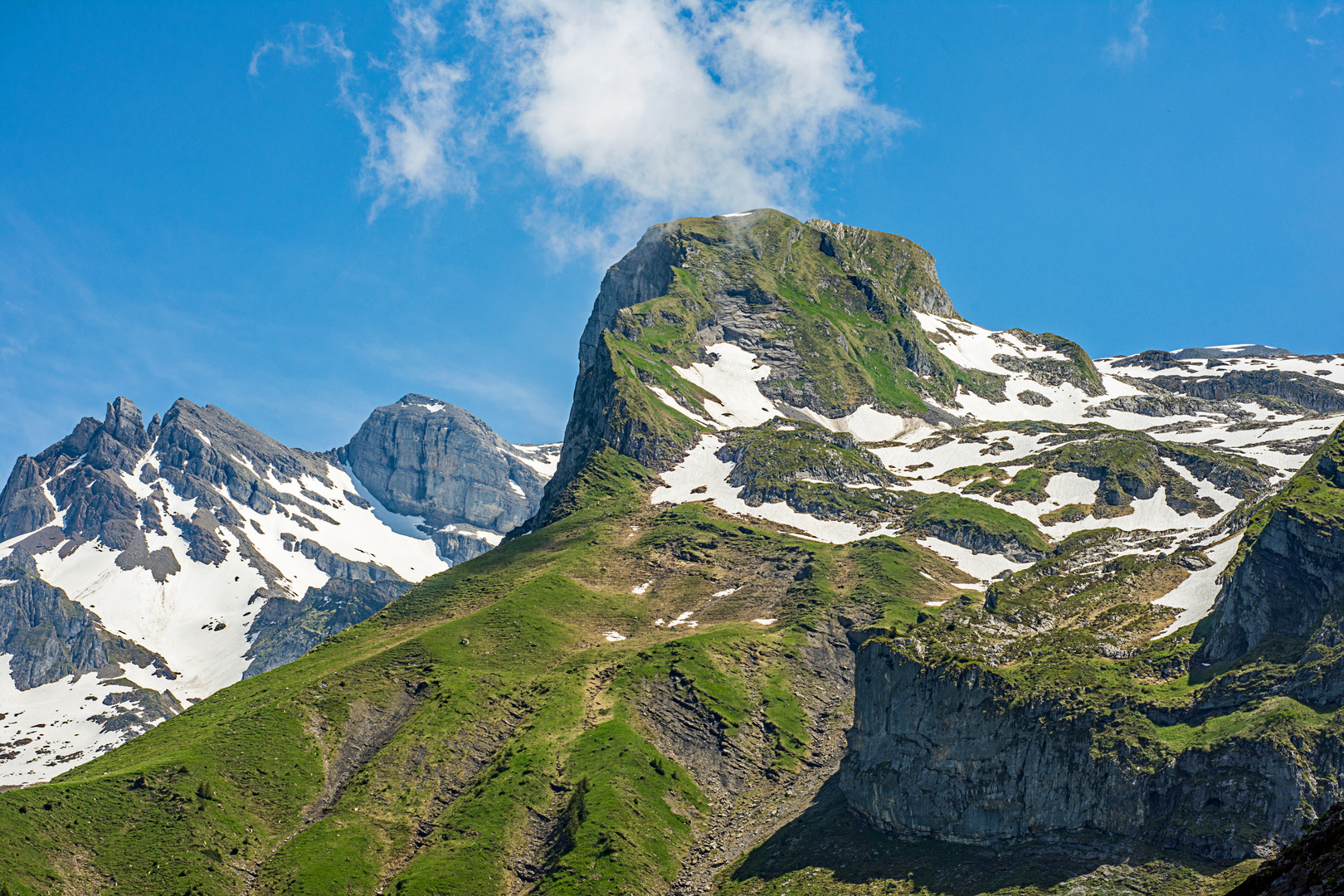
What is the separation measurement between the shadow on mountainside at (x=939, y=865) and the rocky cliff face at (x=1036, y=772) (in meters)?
2.21

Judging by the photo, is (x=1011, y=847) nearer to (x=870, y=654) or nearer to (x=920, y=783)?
(x=920, y=783)

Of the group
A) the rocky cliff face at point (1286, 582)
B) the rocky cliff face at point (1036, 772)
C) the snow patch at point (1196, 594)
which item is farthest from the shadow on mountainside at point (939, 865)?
the snow patch at point (1196, 594)

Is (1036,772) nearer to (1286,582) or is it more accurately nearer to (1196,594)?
(1286,582)

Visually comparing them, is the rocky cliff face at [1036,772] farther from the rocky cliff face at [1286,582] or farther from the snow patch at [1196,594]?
the snow patch at [1196,594]

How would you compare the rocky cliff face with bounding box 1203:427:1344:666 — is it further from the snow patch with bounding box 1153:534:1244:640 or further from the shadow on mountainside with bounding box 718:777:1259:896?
the shadow on mountainside with bounding box 718:777:1259:896

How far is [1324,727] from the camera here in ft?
401

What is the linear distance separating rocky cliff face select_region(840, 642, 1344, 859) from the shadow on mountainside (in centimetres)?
221

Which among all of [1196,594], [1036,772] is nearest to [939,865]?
[1036,772]

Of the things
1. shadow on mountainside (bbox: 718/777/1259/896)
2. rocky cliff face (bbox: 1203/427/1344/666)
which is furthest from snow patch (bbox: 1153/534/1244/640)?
shadow on mountainside (bbox: 718/777/1259/896)

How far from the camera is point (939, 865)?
143 metres

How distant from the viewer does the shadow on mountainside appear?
398 ft

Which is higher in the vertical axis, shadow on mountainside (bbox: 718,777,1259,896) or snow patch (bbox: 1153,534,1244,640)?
snow patch (bbox: 1153,534,1244,640)

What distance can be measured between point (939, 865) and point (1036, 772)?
57.7ft

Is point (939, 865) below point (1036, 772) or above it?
below
